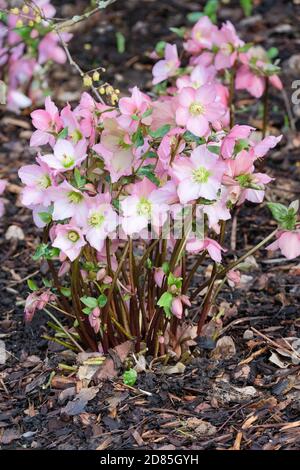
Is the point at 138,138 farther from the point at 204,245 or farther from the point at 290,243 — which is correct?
the point at 290,243

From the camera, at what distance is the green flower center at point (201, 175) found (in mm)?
1807

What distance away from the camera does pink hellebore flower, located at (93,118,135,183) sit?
6.13 feet

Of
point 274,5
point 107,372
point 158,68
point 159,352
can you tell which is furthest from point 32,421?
point 274,5

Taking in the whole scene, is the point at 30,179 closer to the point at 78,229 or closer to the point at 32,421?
the point at 78,229

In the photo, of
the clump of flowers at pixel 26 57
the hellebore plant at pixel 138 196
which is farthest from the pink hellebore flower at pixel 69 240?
the clump of flowers at pixel 26 57

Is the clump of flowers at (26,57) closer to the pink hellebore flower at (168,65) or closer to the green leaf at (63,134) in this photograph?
the pink hellebore flower at (168,65)

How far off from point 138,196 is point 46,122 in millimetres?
264

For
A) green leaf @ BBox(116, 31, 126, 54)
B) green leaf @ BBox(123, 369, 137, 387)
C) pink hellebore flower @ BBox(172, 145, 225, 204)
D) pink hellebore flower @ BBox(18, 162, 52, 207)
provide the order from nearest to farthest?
pink hellebore flower @ BBox(172, 145, 225, 204), pink hellebore flower @ BBox(18, 162, 52, 207), green leaf @ BBox(123, 369, 137, 387), green leaf @ BBox(116, 31, 126, 54)

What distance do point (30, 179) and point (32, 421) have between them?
536mm

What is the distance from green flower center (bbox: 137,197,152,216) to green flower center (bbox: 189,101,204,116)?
0.67 ft

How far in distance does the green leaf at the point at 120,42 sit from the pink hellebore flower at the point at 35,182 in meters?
1.77

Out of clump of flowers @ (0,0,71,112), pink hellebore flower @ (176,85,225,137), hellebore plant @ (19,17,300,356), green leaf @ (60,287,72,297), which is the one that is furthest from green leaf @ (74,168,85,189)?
clump of flowers @ (0,0,71,112)

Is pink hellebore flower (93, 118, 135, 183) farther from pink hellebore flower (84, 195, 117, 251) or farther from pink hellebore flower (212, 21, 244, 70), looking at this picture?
pink hellebore flower (212, 21, 244, 70)

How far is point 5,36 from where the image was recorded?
335cm
